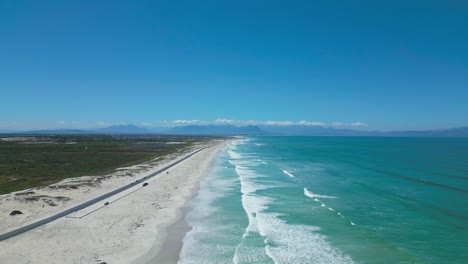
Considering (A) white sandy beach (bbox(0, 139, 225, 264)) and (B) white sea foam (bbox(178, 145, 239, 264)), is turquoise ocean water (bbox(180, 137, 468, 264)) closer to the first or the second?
(B) white sea foam (bbox(178, 145, 239, 264))

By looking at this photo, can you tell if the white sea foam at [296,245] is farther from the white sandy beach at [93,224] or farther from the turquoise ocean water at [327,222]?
the white sandy beach at [93,224]

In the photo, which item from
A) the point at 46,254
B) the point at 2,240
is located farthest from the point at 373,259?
the point at 2,240

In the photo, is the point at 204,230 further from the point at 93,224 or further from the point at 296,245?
the point at 93,224

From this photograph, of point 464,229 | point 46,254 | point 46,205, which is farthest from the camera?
point 46,205

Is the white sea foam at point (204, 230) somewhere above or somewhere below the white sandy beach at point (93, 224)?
below

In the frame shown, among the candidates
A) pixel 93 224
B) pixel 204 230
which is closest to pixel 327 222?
pixel 204 230

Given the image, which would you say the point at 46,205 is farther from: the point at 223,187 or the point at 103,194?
the point at 223,187

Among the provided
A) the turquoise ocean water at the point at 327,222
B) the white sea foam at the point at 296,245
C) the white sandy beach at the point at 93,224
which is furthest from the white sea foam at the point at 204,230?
the white sea foam at the point at 296,245

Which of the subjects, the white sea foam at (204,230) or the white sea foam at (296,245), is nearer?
the white sea foam at (296,245)

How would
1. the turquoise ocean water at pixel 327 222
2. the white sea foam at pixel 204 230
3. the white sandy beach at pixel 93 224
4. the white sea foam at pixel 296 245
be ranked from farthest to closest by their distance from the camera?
the turquoise ocean water at pixel 327 222, the white sea foam at pixel 204 230, the white sea foam at pixel 296 245, the white sandy beach at pixel 93 224
